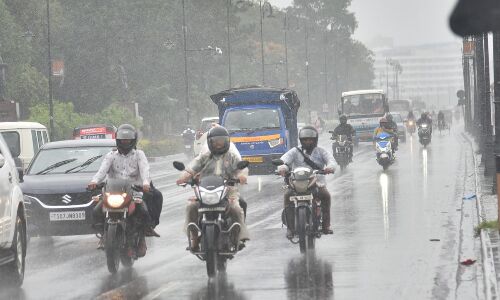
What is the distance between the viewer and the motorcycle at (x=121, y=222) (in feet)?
37.8

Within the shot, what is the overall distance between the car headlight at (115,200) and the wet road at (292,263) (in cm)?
74

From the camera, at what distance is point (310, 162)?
13688 mm

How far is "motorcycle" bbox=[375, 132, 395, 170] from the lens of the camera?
34406mm

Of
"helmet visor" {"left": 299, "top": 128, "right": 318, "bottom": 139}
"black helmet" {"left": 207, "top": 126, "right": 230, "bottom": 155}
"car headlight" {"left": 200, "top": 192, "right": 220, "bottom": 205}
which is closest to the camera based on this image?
"car headlight" {"left": 200, "top": 192, "right": 220, "bottom": 205}

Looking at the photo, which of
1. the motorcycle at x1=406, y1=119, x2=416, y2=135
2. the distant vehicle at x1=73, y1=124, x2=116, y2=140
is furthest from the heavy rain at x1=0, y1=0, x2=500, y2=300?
the motorcycle at x1=406, y1=119, x2=416, y2=135

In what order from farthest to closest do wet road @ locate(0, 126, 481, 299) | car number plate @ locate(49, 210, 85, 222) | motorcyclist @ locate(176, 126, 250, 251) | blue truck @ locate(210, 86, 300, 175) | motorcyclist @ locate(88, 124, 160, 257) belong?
1. blue truck @ locate(210, 86, 300, 175)
2. car number plate @ locate(49, 210, 85, 222)
3. motorcyclist @ locate(88, 124, 160, 257)
4. motorcyclist @ locate(176, 126, 250, 251)
5. wet road @ locate(0, 126, 481, 299)

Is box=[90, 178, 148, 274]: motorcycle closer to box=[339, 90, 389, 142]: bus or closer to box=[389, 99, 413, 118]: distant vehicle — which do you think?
box=[339, 90, 389, 142]: bus

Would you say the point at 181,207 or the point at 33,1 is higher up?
the point at 33,1

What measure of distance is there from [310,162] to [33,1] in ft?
216

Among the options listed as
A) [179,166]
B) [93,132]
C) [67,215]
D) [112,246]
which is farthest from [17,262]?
[93,132]

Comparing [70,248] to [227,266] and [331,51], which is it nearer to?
[227,266]

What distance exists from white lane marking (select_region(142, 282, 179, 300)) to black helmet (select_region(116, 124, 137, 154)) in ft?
7.53

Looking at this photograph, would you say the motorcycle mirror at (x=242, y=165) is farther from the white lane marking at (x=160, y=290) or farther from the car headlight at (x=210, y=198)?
the white lane marking at (x=160, y=290)

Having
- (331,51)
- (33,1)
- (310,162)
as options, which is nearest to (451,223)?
(310,162)
